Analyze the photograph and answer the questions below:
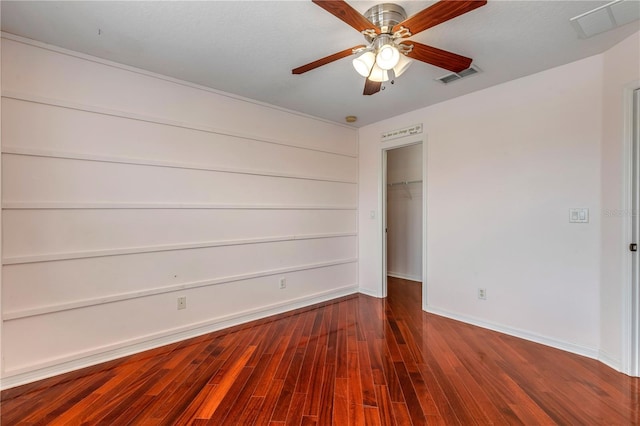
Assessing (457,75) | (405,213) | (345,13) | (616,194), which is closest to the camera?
(345,13)

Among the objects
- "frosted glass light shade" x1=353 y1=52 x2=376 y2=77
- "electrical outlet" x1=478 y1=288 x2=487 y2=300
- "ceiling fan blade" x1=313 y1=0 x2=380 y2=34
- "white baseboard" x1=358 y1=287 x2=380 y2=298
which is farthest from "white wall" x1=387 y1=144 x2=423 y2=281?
"ceiling fan blade" x1=313 y1=0 x2=380 y2=34

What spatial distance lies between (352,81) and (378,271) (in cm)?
261

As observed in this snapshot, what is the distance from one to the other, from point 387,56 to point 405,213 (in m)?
3.82

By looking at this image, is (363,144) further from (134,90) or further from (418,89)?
(134,90)

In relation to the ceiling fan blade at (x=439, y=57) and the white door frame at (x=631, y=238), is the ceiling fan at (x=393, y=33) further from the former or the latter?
the white door frame at (x=631, y=238)

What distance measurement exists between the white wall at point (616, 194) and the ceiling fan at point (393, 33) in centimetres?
135

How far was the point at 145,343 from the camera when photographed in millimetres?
2582

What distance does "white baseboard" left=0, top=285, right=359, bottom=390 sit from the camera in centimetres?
210

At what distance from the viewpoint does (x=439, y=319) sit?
3.29m

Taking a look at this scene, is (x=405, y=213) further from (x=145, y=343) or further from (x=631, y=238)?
(x=145, y=343)

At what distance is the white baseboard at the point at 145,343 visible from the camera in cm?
210

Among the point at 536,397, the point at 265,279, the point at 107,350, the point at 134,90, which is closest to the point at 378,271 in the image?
the point at 265,279

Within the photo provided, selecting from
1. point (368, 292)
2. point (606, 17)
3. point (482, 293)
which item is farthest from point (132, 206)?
point (606, 17)

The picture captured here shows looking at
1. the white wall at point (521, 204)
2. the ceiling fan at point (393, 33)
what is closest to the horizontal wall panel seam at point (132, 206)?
the ceiling fan at point (393, 33)
